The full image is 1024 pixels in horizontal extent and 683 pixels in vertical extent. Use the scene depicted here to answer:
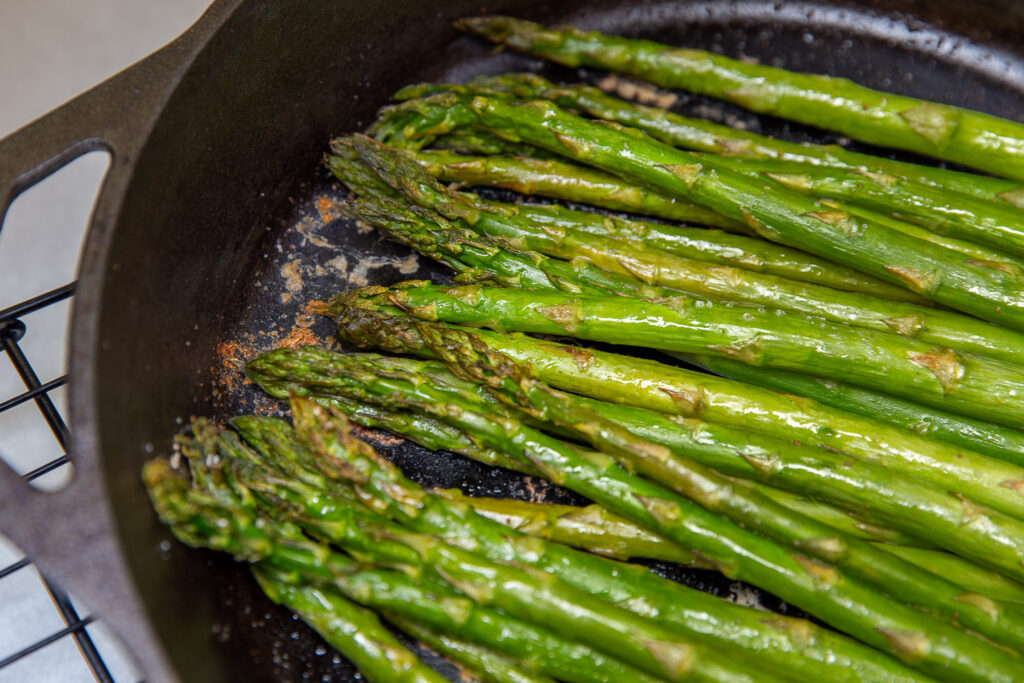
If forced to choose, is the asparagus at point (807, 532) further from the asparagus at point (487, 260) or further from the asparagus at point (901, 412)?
the asparagus at point (487, 260)

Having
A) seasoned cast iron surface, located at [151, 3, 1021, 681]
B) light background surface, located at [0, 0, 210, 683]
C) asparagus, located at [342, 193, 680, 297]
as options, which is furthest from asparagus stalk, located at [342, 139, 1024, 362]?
light background surface, located at [0, 0, 210, 683]

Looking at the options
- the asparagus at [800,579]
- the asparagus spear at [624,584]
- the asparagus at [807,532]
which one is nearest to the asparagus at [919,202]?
the asparagus at [807,532]

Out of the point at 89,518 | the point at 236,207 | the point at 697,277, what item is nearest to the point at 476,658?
the point at 89,518

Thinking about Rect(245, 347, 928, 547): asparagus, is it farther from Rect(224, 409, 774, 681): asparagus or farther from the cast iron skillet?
Rect(224, 409, 774, 681): asparagus

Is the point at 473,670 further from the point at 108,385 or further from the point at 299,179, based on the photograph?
the point at 299,179

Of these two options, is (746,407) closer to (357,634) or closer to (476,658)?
(476,658)

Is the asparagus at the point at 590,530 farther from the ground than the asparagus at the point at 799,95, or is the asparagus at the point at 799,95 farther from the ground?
the asparagus at the point at 799,95
